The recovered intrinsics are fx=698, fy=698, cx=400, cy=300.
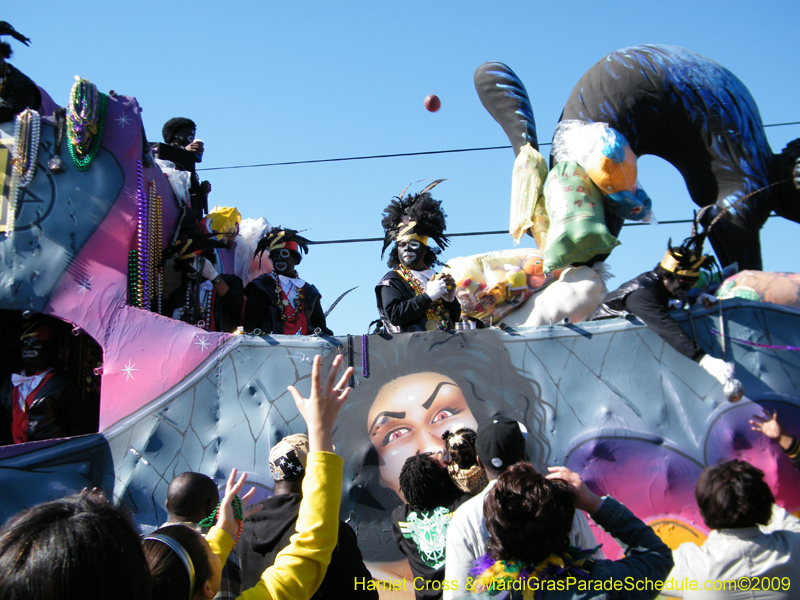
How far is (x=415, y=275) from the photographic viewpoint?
508 centimetres

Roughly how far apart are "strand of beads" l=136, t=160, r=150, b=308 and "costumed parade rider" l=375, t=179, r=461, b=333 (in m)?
1.61

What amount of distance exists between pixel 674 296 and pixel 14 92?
15.7 ft

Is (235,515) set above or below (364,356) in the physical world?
below

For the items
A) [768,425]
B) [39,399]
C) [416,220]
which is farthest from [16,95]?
[768,425]

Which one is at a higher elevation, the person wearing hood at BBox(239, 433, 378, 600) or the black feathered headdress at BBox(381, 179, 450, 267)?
the black feathered headdress at BBox(381, 179, 450, 267)

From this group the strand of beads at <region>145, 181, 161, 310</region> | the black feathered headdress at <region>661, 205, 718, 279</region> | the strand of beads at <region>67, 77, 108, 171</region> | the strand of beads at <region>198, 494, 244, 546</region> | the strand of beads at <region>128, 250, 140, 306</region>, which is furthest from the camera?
the strand of beads at <region>145, 181, 161, 310</region>

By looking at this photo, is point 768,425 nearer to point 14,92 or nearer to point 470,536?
point 470,536

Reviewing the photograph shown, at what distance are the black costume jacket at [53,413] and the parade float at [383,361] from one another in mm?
173

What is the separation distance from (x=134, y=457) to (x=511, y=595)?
3.33 meters

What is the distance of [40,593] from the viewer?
99 centimetres

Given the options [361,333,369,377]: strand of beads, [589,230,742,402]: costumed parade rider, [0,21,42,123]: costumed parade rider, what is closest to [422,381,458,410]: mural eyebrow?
[361,333,369,377]: strand of beads

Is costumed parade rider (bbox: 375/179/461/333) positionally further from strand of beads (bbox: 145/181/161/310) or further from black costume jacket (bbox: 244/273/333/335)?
strand of beads (bbox: 145/181/161/310)

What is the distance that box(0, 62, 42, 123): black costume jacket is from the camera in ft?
16.6

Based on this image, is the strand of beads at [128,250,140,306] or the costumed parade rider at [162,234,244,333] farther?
the costumed parade rider at [162,234,244,333]
